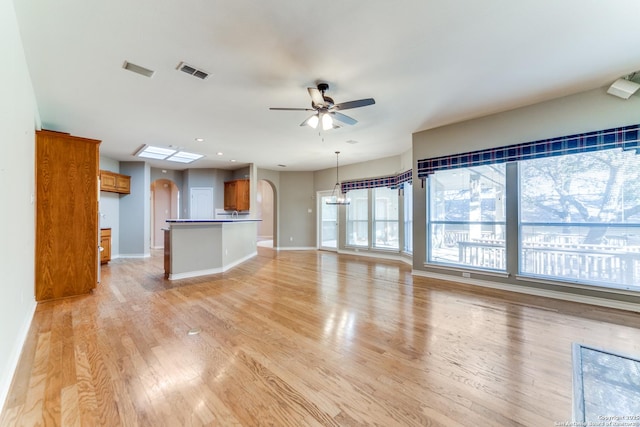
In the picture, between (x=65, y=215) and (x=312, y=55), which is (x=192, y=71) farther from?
(x=65, y=215)

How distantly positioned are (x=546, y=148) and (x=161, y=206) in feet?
35.2

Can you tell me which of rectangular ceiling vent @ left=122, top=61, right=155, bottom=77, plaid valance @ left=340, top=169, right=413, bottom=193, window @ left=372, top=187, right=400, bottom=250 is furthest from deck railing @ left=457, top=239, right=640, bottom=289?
rectangular ceiling vent @ left=122, top=61, right=155, bottom=77

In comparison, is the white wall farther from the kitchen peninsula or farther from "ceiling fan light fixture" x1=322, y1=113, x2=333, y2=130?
"ceiling fan light fixture" x1=322, y1=113, x2=333, y2=130

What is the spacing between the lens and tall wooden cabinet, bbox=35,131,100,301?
11.2ft

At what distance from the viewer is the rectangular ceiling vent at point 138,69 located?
269cm

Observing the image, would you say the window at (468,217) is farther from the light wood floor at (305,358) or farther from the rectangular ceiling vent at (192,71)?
the rectangular ceiling vent at (192,71)

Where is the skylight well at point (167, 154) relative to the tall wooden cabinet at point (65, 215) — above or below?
above

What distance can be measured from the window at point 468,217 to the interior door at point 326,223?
400 cm

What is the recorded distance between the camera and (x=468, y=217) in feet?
15.1

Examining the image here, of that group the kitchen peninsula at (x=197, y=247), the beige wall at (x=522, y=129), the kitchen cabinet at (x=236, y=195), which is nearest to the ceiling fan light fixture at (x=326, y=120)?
the beige wall at (x=522, y=129)

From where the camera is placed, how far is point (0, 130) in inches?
67.8

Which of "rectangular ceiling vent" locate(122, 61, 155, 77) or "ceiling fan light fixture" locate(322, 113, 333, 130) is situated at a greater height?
"rectangular ceiling vent" locate(122, 61, 155, 77)

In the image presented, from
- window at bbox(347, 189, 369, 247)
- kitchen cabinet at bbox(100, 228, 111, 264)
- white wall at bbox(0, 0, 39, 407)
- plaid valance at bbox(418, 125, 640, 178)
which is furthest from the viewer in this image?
window at bbox(347, 189, 369, 247)

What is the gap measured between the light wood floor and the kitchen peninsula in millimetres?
857
